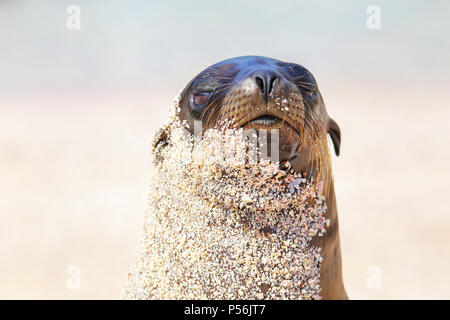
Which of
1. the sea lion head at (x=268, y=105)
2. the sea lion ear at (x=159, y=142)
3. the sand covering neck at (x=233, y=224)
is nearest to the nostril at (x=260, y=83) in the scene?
the sea lion head at (x=268, y=105)

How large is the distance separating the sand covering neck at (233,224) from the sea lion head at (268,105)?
37 mm

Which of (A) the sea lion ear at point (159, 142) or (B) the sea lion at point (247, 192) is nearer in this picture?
(B) the sea lion at point (247, 192)

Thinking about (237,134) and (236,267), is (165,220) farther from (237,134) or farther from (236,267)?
(237,134)

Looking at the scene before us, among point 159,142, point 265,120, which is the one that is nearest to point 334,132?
point 265,120

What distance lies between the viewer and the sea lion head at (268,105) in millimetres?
1020

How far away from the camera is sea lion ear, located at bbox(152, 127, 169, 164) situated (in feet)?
4.08

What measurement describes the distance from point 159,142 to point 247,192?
0.31 m

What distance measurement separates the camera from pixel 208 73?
1133 millimetres

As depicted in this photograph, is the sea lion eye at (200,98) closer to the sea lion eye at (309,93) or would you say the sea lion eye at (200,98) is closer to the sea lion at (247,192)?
the sea lion at (247,192)

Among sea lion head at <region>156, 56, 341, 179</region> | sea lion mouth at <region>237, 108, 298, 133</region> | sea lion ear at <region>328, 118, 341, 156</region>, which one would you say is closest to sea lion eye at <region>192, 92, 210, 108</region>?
sea lion head at <region>156, 56, 341, 179</region>

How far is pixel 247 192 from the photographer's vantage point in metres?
1.07

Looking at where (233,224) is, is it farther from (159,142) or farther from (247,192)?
(159,142)

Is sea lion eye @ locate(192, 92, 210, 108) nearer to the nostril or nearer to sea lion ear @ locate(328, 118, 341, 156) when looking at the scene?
the nostril
